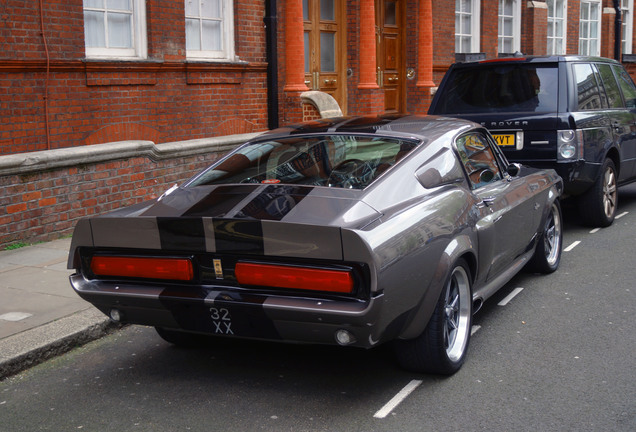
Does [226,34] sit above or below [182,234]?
above

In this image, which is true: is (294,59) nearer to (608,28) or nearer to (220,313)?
(220,313)

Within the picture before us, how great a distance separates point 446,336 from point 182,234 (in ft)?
5.36

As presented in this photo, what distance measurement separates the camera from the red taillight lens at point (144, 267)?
4.34 meters

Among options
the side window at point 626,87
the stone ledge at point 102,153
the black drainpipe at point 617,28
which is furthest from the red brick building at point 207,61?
the black drainpipe at point 617,28

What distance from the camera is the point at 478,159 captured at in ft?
19.4

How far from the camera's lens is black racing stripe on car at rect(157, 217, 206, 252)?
4.29 meters

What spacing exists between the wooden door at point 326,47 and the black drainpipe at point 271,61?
156 centimetres

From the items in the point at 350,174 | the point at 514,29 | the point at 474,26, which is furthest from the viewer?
the point at 514,29

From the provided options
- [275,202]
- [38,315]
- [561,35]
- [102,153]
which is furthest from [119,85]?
[561,35]

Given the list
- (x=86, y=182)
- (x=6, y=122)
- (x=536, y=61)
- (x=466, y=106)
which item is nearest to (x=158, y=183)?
Result: (x=86, y=182)

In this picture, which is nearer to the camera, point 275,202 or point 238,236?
point 238,236

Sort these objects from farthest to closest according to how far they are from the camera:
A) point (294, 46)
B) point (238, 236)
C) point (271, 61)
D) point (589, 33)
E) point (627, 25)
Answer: point (627, 25), point (589, 33), point (294, 46), point (271, 61), point (238, 236)

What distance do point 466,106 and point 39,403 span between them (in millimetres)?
6284

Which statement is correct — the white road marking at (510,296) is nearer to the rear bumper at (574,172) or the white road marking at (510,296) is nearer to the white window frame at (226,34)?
the rear bumper at (574,172)
